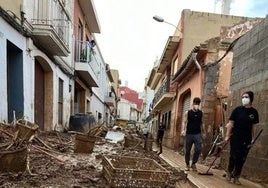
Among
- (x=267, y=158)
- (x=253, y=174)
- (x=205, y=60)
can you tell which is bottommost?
(x=253, y=174)

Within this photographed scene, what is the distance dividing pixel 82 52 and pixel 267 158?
12.1 m

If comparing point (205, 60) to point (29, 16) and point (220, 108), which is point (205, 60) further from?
point (29, 16)

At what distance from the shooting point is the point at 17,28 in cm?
776

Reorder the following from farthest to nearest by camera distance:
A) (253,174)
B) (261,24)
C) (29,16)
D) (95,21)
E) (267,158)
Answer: (95,21)
(29,16)
(261,24)
(253,174)
(267,158)

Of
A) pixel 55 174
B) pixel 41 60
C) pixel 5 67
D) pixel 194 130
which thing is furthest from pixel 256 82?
pixel 41 60

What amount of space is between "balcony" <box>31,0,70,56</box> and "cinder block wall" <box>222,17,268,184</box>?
5.39 metres

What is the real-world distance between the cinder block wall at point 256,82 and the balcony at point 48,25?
17.7 feet

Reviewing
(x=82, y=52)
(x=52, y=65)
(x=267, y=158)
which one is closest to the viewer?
(x=267, y=158)

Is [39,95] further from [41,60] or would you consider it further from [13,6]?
[13,6]

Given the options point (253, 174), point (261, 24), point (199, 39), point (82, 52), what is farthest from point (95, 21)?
point (253, 174)

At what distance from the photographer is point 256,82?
600 centimetres

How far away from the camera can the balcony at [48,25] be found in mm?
8922

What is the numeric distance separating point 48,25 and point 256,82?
601cm

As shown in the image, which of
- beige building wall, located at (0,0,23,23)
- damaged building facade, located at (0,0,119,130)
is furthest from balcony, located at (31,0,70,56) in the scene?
beige building wall, located at (0,0,23,23)
